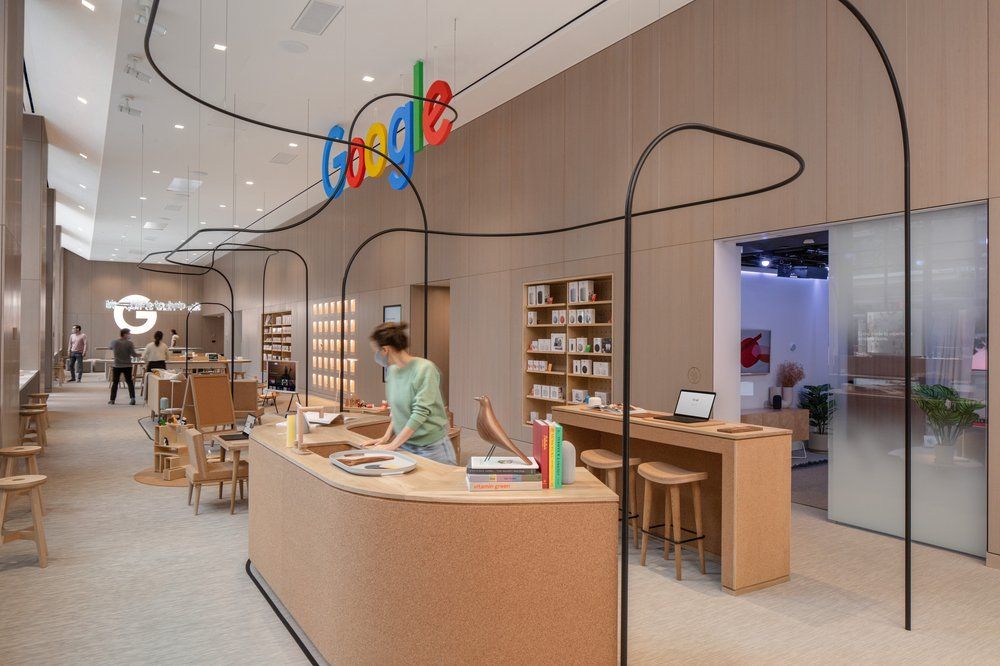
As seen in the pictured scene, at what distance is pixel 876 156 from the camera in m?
5.28

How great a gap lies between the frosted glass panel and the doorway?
7.84 metres

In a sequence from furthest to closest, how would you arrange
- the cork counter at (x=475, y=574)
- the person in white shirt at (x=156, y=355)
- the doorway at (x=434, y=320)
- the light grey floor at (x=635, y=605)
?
1. the person in white shirt at (x=156, y=355)
2. the doorway at (x=434, y=320)
3. the light grey floor at (x=635, y=605)
4. the cork counter at (x=475, y=574)

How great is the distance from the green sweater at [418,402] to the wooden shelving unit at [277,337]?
15621mm

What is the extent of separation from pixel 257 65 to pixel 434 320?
18.5 ft

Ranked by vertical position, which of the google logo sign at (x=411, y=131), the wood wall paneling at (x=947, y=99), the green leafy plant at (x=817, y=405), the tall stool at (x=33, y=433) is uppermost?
the google logo sign at (x=411, y=131)

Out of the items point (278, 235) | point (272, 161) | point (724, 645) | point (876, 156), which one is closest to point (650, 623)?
point (724, 645)

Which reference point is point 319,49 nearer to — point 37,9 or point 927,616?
point 37,9

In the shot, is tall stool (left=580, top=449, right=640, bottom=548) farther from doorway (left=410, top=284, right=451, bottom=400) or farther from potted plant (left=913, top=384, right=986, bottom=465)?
doorway (left=410, top=284, right=451, bottom=400)

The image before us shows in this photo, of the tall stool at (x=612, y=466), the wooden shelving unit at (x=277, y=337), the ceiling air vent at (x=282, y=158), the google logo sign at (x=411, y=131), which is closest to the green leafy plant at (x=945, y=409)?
the tall stool at (x=612, y=466)

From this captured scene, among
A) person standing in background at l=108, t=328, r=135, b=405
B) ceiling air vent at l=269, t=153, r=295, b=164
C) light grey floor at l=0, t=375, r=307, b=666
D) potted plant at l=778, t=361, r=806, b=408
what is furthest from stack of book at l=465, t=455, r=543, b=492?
person standing in background at l=108, t=328, r=135, b=405

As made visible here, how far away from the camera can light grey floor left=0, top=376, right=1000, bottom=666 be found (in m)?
3.32

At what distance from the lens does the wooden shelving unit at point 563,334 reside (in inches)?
322

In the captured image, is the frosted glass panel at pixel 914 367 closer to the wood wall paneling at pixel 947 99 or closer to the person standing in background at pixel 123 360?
the wood wall paneling at pixel 947 99

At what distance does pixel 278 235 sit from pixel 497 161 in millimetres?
12947
